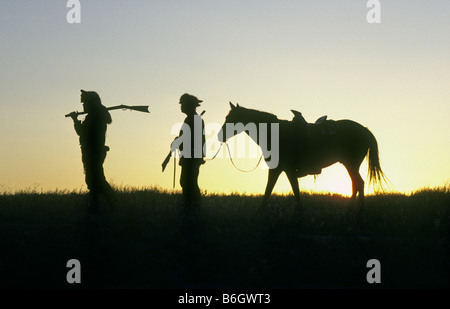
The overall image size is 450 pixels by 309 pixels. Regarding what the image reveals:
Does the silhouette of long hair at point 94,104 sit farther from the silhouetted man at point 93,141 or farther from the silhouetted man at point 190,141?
the silhouetted man at point 190,141

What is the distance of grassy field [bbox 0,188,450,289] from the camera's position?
10961 millimetres

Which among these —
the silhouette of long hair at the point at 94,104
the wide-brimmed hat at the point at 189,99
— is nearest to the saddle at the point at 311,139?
the wide-brimmed hat at the point at 189,99

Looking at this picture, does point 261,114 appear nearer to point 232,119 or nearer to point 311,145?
point 232,119

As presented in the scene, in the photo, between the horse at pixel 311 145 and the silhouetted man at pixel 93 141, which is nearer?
the silhouetted man at pixel 93 141

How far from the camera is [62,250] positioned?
11820 mm

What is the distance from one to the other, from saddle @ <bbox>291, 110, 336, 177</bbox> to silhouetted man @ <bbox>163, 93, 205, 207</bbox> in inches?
125

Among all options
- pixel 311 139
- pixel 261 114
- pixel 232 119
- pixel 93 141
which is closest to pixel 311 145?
pixel 311 139

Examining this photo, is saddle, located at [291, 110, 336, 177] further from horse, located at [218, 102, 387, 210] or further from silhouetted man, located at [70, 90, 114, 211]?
silhouetted man, located at [70, 90, 114, 211]

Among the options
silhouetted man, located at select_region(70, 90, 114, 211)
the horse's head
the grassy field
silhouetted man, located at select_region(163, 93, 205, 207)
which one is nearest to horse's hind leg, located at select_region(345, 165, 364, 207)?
the grassy field

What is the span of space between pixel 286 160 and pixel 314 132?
1.33 metres

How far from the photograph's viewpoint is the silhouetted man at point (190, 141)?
14391 millimetres

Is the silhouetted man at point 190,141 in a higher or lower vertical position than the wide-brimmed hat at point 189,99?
lower
